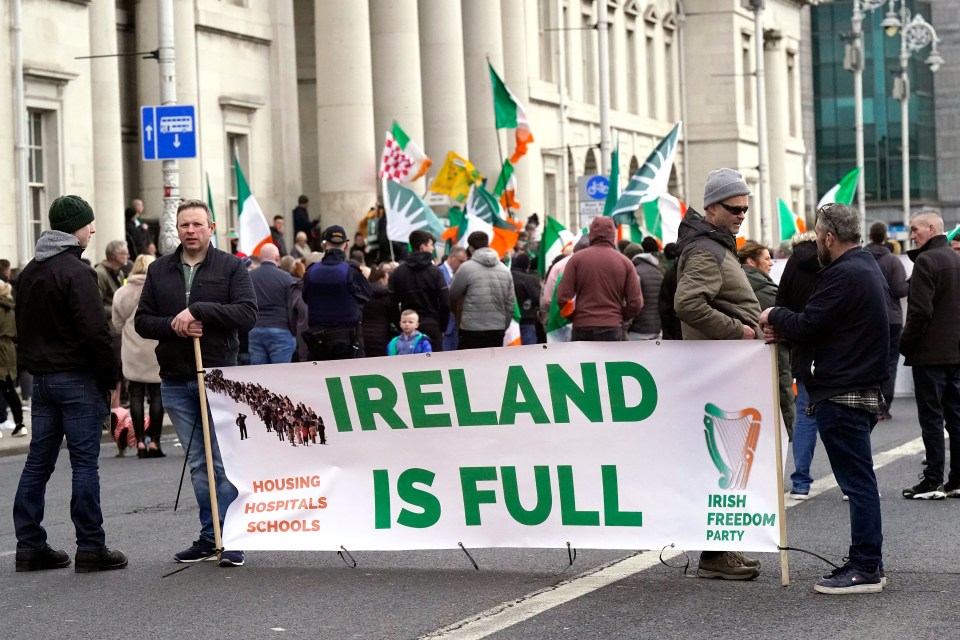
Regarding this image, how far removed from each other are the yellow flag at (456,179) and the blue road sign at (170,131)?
889 cm

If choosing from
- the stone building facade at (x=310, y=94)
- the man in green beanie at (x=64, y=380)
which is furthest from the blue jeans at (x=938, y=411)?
the stone building facade at (x=310, y=94)

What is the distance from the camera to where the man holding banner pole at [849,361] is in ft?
29.0

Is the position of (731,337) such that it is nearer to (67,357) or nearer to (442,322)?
(67,357)

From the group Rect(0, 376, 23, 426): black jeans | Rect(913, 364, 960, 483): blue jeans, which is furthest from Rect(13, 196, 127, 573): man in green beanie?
Rect(0, 376, 23, 426): black jeans

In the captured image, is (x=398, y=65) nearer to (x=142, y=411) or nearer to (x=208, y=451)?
(x=142, y=411)

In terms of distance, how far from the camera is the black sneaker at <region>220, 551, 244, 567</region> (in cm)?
1005

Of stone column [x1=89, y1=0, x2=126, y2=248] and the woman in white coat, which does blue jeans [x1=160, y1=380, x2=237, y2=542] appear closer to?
the woman in white coat

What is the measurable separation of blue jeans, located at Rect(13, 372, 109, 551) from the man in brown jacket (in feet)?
24.7

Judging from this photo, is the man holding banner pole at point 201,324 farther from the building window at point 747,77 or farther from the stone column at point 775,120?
the stone column at point 775,120

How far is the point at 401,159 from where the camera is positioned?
31734 mm

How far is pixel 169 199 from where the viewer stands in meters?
22.5

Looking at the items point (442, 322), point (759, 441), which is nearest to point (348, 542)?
point (759, 441)

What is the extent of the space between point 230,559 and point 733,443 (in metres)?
2.81

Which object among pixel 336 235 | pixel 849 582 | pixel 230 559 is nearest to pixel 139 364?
pixel 336 235
